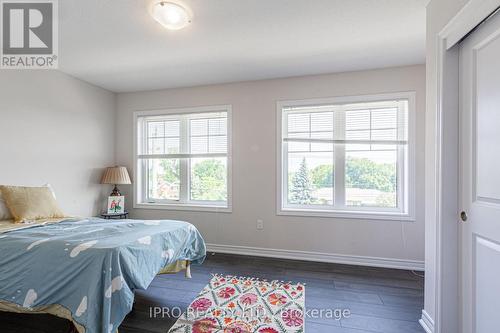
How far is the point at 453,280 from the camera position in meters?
1.55

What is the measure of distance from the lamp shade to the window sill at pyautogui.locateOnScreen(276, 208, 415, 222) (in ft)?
7.72

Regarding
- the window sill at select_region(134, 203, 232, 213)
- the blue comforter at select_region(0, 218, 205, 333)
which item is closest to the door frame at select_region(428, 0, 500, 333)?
the blue comforter at select_region(0, 218, 205, 333)

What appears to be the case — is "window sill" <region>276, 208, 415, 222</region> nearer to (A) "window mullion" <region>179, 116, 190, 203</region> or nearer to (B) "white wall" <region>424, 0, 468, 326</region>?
(B) "white wall" <region>424, 0, 468, 326</region>

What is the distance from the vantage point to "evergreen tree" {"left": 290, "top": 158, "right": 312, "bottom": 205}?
127 inches

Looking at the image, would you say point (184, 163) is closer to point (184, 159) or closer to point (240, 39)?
point (184, 159)

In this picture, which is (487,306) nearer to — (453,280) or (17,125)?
(453,280)

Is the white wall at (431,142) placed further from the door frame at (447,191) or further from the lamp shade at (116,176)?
the lamp shade at (116,176)

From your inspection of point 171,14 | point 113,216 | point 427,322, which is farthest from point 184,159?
point 427,322

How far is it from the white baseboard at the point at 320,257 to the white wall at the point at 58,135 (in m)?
2.05

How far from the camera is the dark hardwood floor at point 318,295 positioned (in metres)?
1.77

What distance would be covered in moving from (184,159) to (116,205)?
122 cm

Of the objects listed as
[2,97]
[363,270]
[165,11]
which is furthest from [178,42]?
[363,270]

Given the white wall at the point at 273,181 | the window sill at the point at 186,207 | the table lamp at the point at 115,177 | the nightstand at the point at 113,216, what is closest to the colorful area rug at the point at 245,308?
the white wall at the point at 273,181

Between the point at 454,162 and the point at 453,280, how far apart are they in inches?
30.9
